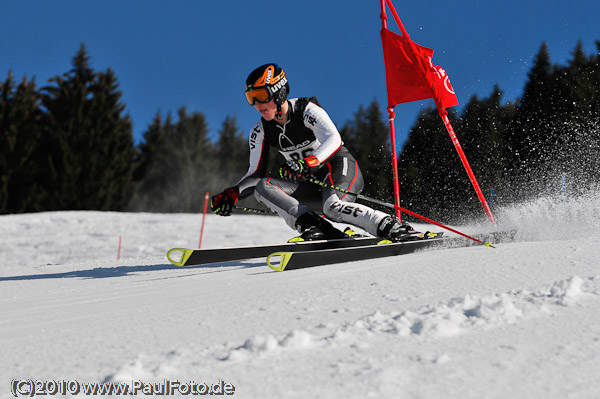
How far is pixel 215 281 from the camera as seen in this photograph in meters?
3.63

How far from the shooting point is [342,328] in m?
1.99

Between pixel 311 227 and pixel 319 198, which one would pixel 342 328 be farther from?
pixel 319 198

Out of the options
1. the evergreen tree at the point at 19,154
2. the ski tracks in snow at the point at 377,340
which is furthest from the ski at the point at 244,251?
the evergreen tree at the point at 19,154

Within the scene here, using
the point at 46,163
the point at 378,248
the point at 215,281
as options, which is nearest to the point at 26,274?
the point at 215,281

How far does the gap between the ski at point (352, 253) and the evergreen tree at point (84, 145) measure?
82.7ft

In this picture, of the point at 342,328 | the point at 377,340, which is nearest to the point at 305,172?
the point at 342,328

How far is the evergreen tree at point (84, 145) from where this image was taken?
1070 inches

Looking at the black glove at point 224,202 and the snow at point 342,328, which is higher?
the black glove at point 224,202

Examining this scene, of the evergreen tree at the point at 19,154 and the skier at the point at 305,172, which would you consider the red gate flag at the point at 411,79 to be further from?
the evergreen tree at the point at 19,154

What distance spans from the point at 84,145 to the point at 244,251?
86.6ft

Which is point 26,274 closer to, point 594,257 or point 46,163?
point 594,257

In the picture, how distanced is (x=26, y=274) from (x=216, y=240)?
297 inches

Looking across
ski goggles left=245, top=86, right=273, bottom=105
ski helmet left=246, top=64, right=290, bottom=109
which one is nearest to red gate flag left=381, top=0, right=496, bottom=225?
ski helmet left=246, top=64, right=290, bottom=109

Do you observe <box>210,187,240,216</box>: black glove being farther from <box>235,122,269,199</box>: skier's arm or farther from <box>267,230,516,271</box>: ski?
<box>267,230,516,271</box>: ski
